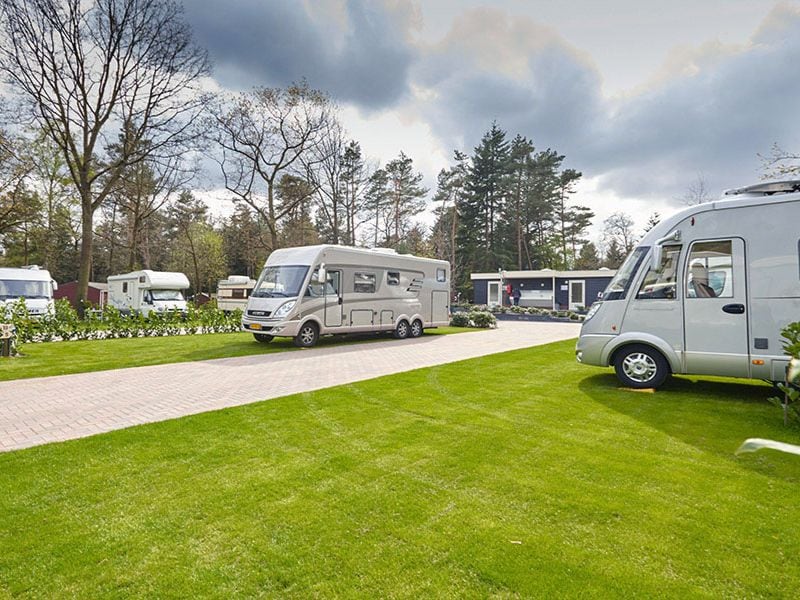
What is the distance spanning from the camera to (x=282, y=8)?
1120 cm

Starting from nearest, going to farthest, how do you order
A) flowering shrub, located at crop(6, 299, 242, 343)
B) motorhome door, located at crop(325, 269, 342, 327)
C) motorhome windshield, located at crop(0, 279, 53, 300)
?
motorhome door, located at crop(325, 269, 342, 327) < flowering shrub, located at crop(6, 299, 242, 343) < motorhome windshield, located at crop(0, 279, 53, 300)

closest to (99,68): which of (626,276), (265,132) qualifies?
(265,132)

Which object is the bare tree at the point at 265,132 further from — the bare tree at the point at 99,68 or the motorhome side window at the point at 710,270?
the motorhome side window at the point at 710,270

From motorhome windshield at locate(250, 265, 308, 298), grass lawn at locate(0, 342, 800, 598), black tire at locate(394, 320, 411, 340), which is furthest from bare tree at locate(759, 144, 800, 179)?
motorhome windshield at locate(250, 265, 308, 298)

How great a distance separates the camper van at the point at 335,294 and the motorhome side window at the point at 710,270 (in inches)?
308

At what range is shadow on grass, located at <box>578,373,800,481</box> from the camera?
380 centimetres

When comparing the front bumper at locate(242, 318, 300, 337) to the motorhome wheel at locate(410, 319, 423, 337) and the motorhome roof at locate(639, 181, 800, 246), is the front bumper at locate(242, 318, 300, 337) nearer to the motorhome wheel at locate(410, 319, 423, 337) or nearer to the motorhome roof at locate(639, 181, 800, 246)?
the motorhome wheel at locate(410, 319, 423, 337)

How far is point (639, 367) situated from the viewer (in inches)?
247

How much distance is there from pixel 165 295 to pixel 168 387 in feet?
49.5

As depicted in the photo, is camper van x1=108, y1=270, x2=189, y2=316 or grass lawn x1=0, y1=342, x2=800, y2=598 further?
camper van x1=108, y1=270, x2=189, y2=316

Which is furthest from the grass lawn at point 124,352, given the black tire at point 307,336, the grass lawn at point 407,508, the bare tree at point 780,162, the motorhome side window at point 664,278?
the bare tree at point 780,162

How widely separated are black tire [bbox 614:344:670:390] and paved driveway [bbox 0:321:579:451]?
3549mm

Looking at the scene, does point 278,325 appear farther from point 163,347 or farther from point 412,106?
point 412,106

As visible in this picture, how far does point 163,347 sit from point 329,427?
8572 millimetres
